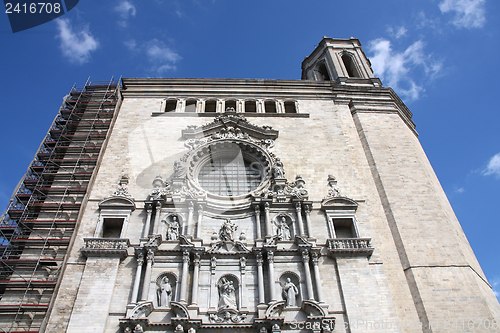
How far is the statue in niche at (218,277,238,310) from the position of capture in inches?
525

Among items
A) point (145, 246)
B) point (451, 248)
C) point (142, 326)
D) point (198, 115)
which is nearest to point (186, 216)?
point (145, 246)

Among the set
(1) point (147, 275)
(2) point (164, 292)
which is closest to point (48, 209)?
(1) point (147, 275)

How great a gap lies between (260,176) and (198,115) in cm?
489

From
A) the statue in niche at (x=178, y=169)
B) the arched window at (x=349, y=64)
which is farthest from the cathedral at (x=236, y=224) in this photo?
the arched window at (x=349, y=64)

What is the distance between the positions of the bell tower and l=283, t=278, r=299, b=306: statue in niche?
1367 cm

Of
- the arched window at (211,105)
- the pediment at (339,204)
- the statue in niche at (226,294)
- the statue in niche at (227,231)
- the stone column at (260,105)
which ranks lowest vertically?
the statue in niche at (226,294)

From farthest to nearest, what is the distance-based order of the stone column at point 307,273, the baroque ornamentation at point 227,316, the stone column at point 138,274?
the stone column at point 307,273
the stone column at point 138,274
the baroque ornamentation at point 227,316

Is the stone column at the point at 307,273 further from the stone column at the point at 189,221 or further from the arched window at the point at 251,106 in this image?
the arched window at the point at 251,106

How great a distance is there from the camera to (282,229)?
52.0ft

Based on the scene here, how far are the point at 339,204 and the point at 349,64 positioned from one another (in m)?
12.9

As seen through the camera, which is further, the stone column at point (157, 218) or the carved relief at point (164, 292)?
the stone column at point (157, 218)

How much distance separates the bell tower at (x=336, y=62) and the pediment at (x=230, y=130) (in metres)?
6.77

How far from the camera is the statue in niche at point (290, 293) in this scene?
44.7 ft

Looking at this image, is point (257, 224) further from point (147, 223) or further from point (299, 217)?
point (147, 223)
